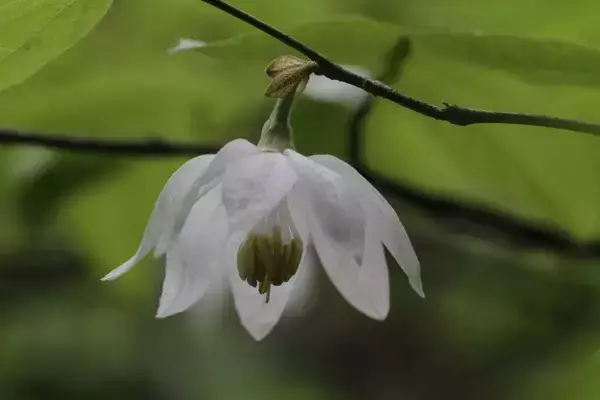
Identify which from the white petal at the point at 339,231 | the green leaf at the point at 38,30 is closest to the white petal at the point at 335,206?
the white petal at the point at 339,231

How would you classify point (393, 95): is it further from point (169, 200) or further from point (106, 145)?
point (106, 145)

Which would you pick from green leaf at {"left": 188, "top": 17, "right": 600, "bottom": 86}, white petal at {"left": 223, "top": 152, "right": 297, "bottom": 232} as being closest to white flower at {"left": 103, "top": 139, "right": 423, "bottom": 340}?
white petal at {"left": 223, "top": 152, "right": 297, "bottom": 232}

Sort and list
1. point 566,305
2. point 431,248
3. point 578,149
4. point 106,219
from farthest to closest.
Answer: point 431,248 → point 566,305 → point 106,219 → point 578,149

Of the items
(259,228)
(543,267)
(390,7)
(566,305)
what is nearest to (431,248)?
(566,305)

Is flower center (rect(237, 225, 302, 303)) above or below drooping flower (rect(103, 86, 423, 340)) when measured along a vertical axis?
below

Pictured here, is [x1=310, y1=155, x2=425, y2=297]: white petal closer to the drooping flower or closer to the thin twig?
the drooping flower

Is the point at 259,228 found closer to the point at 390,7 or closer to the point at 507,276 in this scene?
the point at 390,7

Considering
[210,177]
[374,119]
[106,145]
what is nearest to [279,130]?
[210,177]
